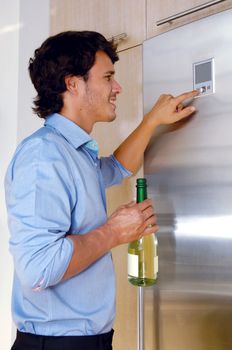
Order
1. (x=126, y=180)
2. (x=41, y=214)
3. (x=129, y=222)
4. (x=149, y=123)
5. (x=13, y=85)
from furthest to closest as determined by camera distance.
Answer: (x=13, y=85), (x=126, y=180), (x=149, y=123), (x=129, y=222), (x=41, y=214)

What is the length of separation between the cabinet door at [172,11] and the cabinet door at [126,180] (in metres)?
0.08

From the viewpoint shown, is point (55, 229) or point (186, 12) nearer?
point (55, 229)

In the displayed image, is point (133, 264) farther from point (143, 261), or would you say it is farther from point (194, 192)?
point (194, 192)

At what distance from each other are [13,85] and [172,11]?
2.61 feet

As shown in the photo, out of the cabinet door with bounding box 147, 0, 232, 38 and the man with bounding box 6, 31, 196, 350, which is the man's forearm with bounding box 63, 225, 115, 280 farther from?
the cabinet door with bounding box 147, 0, 232, 38

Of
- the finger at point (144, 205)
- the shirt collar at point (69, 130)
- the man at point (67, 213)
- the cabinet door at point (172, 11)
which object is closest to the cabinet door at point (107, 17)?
the cabinet door at point (172, 11)

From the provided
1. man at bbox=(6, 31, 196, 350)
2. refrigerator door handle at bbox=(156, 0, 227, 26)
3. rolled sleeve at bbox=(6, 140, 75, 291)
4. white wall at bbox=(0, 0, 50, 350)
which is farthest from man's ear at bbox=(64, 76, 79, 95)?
white wall at bbox=(0, 0, 50, 350)

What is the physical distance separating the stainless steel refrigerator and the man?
0.24 feet

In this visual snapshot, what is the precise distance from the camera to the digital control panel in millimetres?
1006

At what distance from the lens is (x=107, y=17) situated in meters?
1.37

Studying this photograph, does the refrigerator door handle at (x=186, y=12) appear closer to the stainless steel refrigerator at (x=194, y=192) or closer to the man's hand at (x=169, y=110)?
the stainless steel refrigerator at (x=194, y=192)

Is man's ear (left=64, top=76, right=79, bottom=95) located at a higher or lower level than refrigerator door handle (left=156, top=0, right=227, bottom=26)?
lower

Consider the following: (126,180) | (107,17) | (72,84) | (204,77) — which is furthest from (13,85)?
(204,77)

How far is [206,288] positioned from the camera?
0.99m
